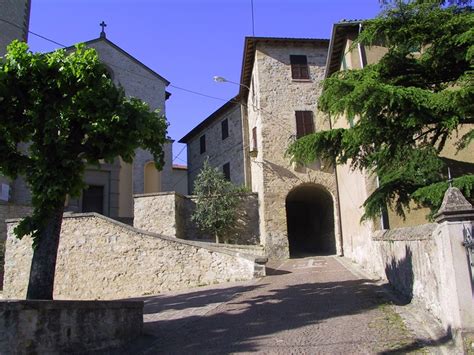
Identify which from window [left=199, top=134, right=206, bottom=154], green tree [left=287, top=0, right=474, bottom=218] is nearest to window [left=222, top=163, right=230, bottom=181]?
window [left=199, top=134, right=206, bottom=154]

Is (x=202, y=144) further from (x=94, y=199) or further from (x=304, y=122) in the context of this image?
(x=304, y=122)

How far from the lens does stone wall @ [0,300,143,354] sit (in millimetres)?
5602

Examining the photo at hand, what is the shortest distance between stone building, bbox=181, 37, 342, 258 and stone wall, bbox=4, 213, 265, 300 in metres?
6.12

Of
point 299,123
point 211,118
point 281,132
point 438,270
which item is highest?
point 211,118

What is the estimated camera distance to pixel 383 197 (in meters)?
8.50

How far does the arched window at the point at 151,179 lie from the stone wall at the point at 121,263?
938 cm

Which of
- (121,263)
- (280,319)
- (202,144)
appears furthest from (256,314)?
(202,144)

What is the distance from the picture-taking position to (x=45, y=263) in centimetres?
758

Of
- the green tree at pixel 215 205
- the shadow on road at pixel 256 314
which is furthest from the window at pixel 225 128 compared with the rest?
the shadow on road at pixel 256 314

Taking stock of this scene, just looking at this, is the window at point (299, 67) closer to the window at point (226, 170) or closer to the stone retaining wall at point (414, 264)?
the window at point (226, 170)

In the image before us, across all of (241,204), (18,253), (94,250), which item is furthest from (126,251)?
(241,204)

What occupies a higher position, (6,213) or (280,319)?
(6,213)

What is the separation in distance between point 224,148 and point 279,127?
618cm

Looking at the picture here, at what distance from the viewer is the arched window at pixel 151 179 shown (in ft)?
87.7
